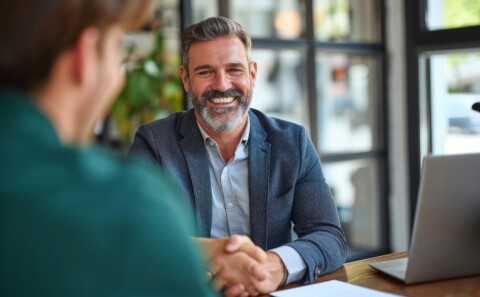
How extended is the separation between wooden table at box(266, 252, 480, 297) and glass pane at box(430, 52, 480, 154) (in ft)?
7.53

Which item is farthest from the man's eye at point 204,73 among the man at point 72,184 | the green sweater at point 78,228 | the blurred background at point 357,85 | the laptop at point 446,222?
the green sweater at point 78,228

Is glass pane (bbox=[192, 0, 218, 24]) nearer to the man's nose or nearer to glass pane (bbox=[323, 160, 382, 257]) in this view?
the man's nose

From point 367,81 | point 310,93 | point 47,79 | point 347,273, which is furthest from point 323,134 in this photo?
point 47,79

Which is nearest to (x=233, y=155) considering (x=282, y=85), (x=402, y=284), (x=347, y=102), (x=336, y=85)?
(x=402, y=284)

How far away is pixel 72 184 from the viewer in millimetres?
614

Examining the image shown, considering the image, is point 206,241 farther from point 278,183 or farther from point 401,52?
point 401,52

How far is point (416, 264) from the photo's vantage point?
149cm

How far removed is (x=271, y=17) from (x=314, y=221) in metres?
2.00

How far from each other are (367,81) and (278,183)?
2.35 meters

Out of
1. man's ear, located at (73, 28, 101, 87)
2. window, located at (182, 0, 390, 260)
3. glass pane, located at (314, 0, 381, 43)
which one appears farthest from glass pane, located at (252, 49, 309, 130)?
man's ear, located at (73, 28, 101, 87)

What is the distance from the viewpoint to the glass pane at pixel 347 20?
12.6 feet

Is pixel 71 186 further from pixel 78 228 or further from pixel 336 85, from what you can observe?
pixel 336 85

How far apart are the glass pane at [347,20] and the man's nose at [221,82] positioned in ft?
6.05

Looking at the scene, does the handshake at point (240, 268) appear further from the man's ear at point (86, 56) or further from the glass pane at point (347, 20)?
the glass pane at point (347, 20)
